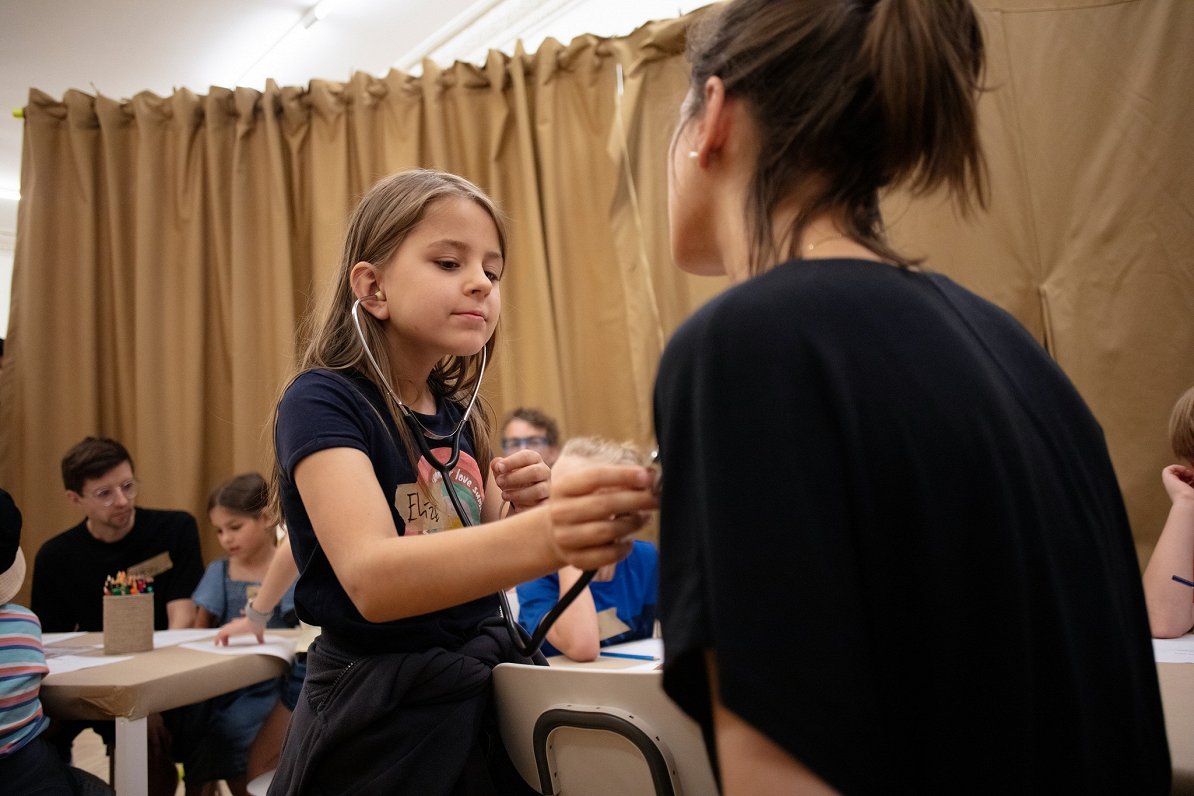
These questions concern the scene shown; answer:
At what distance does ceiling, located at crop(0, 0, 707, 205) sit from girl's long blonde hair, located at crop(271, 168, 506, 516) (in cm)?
251

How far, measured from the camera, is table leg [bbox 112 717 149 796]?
1.78 metres

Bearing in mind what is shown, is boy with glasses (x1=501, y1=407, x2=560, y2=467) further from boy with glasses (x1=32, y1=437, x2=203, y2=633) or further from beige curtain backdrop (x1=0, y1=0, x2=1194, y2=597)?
boy with glasses (x1=32, y1=437, x2=203, y2=633)

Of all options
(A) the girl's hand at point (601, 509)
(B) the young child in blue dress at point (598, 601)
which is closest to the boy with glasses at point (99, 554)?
(B) the young child in blue dress at point (598, 601)

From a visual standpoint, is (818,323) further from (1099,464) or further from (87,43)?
(87,43)

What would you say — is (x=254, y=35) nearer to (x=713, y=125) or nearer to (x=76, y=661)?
(x=76, y=661)

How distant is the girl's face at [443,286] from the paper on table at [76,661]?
150 cm

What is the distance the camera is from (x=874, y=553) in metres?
0.51

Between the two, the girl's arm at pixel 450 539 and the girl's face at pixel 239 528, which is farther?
the girl's face at pixel 239 528

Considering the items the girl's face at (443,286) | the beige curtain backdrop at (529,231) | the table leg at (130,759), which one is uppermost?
the beige curtain backdrop at (529,231)

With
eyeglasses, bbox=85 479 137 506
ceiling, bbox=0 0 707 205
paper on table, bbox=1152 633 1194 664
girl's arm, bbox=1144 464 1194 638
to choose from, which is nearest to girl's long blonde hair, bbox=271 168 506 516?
paper on table, bbox=1152 633 1194 664

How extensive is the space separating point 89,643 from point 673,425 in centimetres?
253

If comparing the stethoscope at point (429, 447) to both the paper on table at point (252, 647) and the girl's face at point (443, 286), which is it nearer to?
the girl's face at point (443, 286)

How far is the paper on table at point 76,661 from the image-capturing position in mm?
2021

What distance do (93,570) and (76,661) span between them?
0.98 metres
